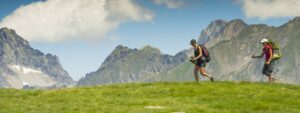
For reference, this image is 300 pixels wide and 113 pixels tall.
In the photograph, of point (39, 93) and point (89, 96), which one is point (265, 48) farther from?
point (39, 93)

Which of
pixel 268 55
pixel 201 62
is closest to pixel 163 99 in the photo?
pixel 201 62

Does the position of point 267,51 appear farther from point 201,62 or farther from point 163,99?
point 163,99

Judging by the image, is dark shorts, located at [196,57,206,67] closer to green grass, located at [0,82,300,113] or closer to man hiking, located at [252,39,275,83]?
green grass, located at [0,82,300,113]

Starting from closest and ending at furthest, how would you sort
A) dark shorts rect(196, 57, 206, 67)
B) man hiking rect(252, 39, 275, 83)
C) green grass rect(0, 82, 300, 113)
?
green grass rect(0, 82, 300, 113) → dark shorts rect(196, 57, 206, 67) → man hiking rect(252, 39, 275, 83)

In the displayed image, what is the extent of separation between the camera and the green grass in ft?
Answer: 103

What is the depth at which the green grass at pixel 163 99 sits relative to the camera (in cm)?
3133

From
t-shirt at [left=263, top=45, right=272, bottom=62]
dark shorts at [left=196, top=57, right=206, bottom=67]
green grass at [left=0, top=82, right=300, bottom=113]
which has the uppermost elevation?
t-shirt at [left=263, top=45, right=272, bottom=62]

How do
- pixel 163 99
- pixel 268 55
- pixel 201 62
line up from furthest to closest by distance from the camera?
pixel 268 55 < pixel 201 62 < pixel 163 99

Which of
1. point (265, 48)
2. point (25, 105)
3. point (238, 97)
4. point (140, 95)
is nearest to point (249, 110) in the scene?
point (238, 97)

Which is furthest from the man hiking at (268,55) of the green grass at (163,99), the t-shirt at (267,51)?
the green grass at (163,99)

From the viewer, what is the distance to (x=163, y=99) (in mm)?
37219

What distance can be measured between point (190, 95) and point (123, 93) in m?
5.53

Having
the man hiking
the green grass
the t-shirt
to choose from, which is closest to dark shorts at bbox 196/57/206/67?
the green grass

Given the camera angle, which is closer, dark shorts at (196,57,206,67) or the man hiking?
dark shorts at (196,57,206,67)
